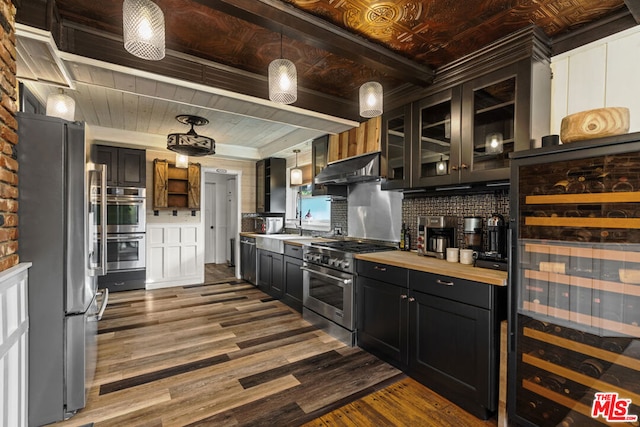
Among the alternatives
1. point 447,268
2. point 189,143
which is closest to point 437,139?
point 447,268

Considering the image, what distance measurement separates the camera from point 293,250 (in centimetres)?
393

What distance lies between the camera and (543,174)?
5.46 ft

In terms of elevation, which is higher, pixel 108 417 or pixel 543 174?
pixel 543 174

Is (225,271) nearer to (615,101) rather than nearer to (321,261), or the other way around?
(321,261)

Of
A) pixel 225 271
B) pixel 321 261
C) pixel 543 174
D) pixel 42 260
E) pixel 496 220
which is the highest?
pixel 543 174

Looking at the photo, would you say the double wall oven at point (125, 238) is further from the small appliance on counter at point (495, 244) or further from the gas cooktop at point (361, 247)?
the small appliance on counter at point (495, 244)

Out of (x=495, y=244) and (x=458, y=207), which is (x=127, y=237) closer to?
(x=458, y=207)

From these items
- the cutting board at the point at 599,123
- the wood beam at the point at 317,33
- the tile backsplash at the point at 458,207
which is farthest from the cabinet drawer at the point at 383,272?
the wood beam at the point at 317,33

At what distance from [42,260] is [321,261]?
89.2 inches

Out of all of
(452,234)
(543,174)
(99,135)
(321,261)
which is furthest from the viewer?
(99,135)

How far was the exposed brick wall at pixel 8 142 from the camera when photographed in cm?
149

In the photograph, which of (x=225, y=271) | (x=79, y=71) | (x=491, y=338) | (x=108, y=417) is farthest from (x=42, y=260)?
(x=225, y=271)

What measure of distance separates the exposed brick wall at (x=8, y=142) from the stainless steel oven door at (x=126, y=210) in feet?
10.9

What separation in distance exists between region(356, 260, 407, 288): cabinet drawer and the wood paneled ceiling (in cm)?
162
